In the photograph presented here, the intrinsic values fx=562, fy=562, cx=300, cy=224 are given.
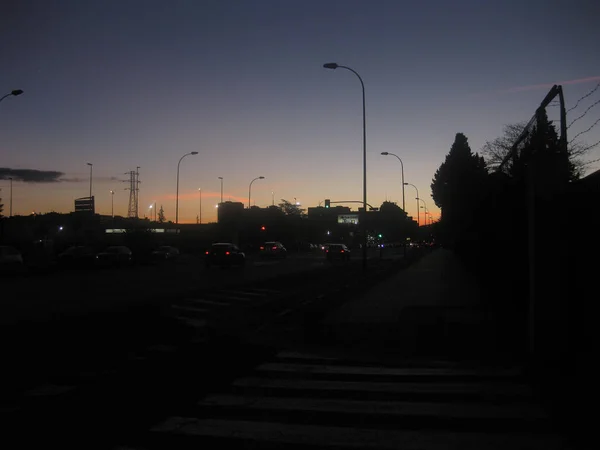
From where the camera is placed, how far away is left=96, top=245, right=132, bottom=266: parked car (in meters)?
40.2

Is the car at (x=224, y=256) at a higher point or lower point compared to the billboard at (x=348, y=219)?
lower

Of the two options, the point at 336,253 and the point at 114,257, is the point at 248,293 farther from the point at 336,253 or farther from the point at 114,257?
the point at 336,253

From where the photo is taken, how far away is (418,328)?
12.7 meters

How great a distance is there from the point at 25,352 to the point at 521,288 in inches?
421

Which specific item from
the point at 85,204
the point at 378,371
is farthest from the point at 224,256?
the point at 85,204

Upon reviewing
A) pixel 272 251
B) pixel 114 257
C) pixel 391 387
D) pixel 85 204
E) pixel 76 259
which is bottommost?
pixel 391 387

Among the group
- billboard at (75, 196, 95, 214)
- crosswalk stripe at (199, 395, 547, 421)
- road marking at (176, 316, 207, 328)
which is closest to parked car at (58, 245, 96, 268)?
road marking at (176, 316, 207, 328)

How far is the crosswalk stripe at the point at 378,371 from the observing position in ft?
27.3

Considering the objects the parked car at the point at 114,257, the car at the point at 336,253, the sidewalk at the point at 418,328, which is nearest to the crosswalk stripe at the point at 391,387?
the sidewalk at the point at 418,328

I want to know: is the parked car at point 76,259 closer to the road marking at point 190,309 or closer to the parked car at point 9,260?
the parked car at point 9,260

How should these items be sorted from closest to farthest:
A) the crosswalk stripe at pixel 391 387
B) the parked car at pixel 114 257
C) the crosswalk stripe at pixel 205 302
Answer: the crosswalk stripe at pixel 391 387
the crosswalk stripe at pixel 205 302
the parked car at pixel 114 257

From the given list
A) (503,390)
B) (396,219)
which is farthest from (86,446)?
(396,219)

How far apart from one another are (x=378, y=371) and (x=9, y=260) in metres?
27.7

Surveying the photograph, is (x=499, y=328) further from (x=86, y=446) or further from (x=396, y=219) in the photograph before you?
(x=396, y=219)
